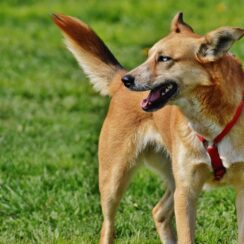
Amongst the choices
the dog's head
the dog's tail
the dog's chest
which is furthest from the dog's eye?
the dog's tail

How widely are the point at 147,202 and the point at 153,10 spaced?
8.83 metres

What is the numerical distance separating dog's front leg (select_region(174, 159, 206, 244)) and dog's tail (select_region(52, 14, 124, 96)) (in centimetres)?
126

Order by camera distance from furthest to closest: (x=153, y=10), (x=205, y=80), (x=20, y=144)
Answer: (x=153, y=10)
(x=20, y=144)
(x=205, y=80)

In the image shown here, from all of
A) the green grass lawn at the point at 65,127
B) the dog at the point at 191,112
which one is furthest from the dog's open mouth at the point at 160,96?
the green grass lawn at the point at 65,127

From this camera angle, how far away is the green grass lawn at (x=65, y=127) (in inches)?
287

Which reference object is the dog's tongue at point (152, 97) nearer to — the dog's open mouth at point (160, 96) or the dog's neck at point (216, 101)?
the dog's open mouth at point (160, 96)

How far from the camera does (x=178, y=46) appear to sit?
6168mm

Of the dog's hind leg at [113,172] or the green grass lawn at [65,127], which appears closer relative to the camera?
the dog's hind leg at [113,172]

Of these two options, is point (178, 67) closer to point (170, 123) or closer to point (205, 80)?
point (205, 80)

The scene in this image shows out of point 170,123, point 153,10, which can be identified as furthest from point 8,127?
point 153,10

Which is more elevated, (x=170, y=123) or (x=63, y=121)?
(x=170, y=123)

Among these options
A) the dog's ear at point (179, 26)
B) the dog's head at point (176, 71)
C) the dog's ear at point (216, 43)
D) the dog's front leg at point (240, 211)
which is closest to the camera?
the dog's ear at point (216, 43)

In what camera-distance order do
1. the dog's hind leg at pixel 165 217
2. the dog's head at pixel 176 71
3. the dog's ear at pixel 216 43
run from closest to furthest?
the dog's ear at pixel 216 43 → the dog's head at pixel 176 71 → the dog's hind leg at pixel 165 217

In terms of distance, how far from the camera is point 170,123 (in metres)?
6.56
